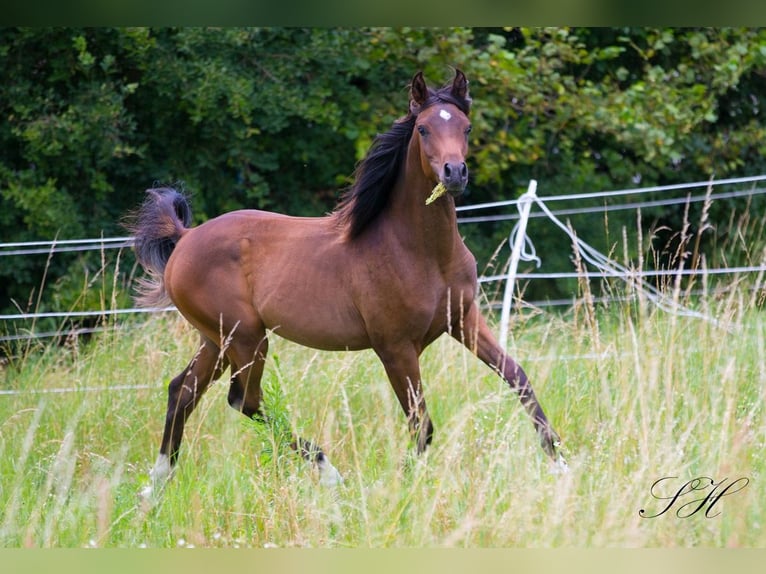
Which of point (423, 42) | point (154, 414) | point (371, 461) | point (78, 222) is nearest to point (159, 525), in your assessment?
point (371, 461)

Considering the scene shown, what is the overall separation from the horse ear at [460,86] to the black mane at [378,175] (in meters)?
0.24

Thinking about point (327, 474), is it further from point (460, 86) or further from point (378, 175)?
point (460, 86)

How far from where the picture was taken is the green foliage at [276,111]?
29.2ft

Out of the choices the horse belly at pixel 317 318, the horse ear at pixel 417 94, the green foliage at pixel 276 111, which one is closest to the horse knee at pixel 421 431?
the horse belly at pixel 317 318

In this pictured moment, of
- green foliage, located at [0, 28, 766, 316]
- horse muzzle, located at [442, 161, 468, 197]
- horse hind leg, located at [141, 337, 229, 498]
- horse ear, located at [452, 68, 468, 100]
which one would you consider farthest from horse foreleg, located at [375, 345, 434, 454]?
green foliage, located at [0, 28, 766, 316]

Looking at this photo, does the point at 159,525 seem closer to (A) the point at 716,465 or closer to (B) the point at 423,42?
(A) the point at 716,465

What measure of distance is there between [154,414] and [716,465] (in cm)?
328

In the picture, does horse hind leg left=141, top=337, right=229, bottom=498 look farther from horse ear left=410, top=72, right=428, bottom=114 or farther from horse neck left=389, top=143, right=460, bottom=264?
horse ear left=410, top=72, right=428, bottom=114

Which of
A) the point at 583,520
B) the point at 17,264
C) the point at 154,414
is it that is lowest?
the point at 17,264

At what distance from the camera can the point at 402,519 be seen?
298cm

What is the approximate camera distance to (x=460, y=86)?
3725 millimetres

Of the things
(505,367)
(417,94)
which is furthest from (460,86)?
(505,367)

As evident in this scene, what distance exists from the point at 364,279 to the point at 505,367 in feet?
2.44

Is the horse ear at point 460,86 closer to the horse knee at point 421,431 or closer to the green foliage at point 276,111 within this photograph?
the horse knee at point 421,431
